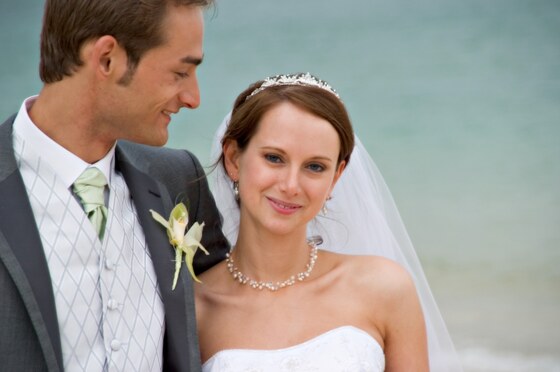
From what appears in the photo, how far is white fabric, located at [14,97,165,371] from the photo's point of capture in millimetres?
2369

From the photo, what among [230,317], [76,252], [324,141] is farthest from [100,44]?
[230,317]

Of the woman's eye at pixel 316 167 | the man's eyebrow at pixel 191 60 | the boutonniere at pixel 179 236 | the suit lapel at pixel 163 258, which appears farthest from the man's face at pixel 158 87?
the woman's eye at pixel 316 167

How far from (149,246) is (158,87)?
0.52m

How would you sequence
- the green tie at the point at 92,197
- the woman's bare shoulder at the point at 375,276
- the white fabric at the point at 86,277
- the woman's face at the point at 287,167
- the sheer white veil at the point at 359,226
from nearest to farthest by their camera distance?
the white fabric at the point at 86,277, the green tie at the point at 92,197, the woman's face at the point at 287,167, the woman's bare shoulder at the point at 375,276, the sheer white veil at the point at 359,226

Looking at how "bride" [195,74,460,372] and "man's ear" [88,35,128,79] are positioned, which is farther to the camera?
"bride" [195,74,460,372]

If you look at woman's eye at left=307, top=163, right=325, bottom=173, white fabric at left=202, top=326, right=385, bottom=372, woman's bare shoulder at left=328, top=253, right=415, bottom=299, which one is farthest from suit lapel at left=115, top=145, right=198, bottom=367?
woman's bare shoulder at left=328, top=253, right=415, bottom=299

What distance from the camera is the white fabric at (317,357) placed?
9.27ft

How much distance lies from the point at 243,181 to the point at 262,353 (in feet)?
2.03

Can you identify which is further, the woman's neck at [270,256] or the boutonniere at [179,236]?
the woman's neck at [270,256]

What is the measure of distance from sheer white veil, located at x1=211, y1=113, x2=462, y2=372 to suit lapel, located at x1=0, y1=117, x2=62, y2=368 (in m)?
1.13

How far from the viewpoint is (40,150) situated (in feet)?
8.09

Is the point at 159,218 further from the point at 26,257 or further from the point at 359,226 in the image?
the point at 359,226

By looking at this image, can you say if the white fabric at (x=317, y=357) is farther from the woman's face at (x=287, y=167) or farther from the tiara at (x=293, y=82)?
the tiara at (x=293, y=82)

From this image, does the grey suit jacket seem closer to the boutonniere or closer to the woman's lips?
the boutonniere
